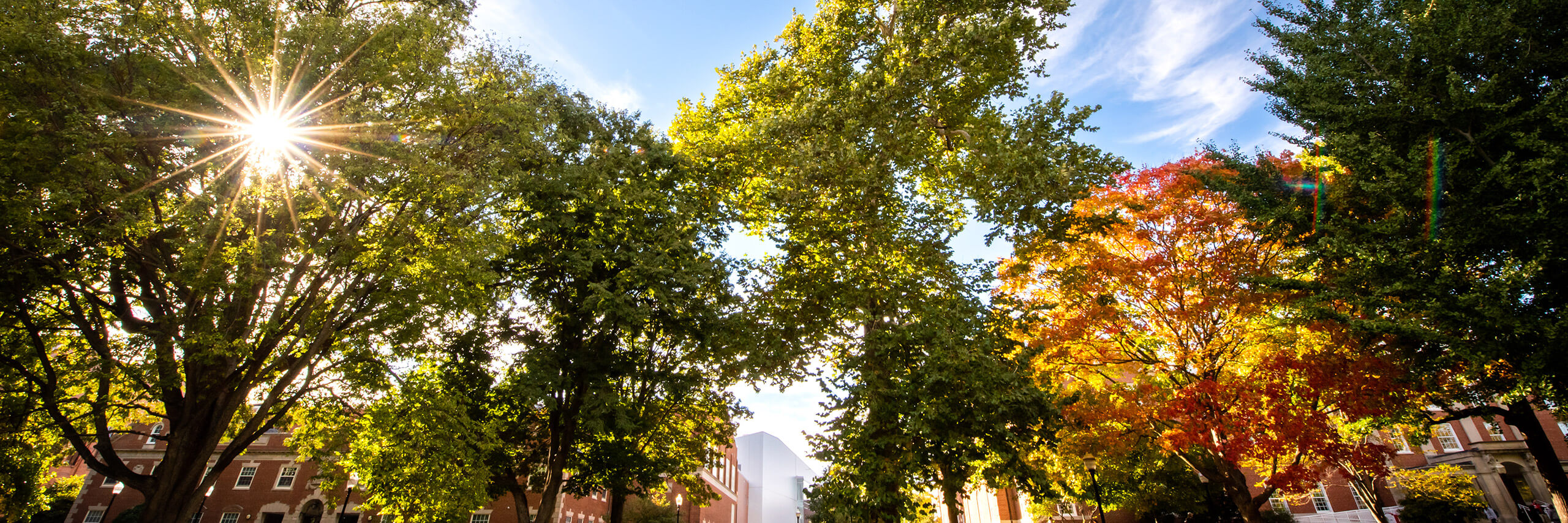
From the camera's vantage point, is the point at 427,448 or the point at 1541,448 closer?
the point at 427,448

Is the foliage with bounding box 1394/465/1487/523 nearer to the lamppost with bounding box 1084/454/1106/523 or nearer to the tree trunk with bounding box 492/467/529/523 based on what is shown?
the lamppost with bounding box 1084/454/1106/523

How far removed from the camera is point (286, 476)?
3450 centimetres

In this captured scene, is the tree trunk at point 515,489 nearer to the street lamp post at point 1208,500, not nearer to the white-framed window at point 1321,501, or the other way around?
the street lamp post at point 1208,500

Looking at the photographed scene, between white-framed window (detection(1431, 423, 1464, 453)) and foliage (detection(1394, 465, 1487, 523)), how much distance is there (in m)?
7.38

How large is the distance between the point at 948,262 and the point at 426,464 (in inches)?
494

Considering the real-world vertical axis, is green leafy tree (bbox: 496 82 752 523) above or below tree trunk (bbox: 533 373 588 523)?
above

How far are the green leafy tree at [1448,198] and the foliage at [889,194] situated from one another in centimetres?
466

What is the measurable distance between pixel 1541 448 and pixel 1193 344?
6.68 meters

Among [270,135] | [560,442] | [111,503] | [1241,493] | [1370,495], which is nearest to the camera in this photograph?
[270,135]

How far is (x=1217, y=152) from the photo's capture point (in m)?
15.2

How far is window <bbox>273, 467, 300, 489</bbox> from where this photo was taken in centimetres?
3428

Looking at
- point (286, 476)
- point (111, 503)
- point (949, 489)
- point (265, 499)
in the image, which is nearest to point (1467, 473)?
point (949, 489)

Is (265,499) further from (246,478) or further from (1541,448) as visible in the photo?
(1541,448)

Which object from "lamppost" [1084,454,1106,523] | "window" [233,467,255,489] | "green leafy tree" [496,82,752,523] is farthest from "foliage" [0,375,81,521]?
"lamppost" [1084,454,1106,523]
